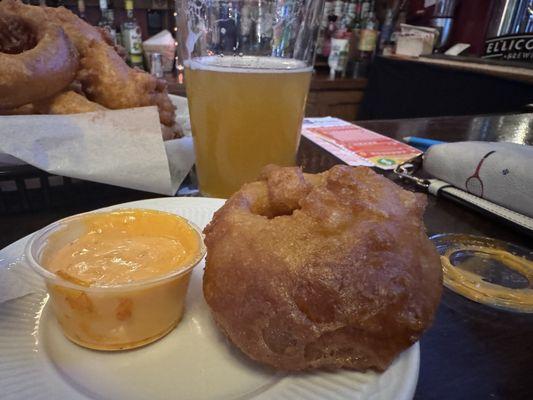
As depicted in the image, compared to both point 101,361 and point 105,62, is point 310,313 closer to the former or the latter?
point 101,361

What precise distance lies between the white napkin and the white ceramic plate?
0.48 m

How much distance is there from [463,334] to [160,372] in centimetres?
53

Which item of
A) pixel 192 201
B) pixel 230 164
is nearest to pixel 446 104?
pixel 230 164

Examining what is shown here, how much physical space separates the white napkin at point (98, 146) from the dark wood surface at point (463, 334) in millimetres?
92

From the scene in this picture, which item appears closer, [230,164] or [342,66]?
Answer: [230,164]

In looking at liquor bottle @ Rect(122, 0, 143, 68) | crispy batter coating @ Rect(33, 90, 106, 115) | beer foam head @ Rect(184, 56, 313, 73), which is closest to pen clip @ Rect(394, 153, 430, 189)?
beer foam head @ Rect(184, 56, 313, 73)

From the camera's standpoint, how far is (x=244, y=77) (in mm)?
1147

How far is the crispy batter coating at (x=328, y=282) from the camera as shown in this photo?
0.58 metres

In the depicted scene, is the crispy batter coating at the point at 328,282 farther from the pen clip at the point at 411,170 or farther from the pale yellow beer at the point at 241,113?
the pen clip at the point at 411,170

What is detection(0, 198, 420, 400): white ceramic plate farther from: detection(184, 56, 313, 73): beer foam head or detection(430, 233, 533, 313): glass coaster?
detection(184, 56, 313, 73): beer foam head

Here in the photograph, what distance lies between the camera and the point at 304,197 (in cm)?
71

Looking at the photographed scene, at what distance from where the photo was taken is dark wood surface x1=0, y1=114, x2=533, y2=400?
0.64 meters

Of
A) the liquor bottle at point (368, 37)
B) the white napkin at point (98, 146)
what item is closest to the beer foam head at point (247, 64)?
the white napkin at point (98, 146)

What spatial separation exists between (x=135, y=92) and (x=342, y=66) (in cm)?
358
